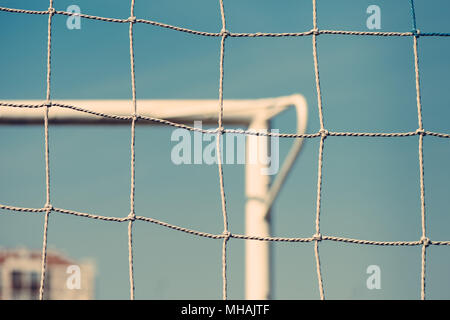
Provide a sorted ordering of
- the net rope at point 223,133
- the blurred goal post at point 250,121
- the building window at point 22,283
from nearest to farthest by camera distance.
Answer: the net rope at point 223,133 → the blurred goal post at point 250,121 → the building window at point 22,283

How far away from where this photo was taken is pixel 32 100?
2096 mm

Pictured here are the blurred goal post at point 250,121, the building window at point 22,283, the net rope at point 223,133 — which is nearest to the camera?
the net rope at point 223,133

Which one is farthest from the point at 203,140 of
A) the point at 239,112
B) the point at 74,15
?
the point at 239,112

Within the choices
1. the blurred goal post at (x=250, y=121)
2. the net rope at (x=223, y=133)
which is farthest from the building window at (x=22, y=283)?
the net rope at (x=223, y=133)

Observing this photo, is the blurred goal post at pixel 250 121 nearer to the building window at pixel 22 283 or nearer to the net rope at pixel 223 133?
the net rope at pixel 223 133

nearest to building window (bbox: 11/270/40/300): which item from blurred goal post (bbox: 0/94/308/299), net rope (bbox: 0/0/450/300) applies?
blurred goal post (bbox: 0/94/308/299)

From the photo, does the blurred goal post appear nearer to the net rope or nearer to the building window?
the net rope

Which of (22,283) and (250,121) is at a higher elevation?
(250,121)

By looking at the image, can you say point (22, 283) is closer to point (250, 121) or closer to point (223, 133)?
point (250, 121)

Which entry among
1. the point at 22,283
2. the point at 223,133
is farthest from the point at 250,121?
the point at 22,283

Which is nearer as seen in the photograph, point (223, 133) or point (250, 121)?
point (223, 133)

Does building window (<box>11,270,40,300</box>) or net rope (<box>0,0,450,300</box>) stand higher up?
net rope (<box>0,0,450,300</box>)

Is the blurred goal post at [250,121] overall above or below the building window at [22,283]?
above
